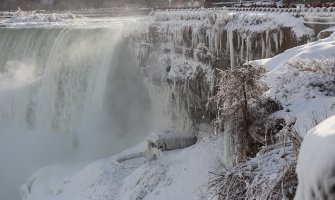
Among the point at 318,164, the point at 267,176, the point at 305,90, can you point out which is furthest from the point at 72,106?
the point at 318,164

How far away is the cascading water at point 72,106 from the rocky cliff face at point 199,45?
1401 millimetres

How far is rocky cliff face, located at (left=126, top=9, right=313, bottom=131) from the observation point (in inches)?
572

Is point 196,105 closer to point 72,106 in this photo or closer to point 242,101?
point 72,106

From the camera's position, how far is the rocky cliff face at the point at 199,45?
47.7 ft

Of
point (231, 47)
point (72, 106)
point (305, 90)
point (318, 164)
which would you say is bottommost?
point (72, 106)

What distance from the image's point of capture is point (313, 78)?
7.97 m

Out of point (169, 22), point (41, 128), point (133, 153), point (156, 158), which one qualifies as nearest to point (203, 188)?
point (156, 158)

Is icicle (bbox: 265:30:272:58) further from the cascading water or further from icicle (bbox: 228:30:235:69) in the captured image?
the cascading water

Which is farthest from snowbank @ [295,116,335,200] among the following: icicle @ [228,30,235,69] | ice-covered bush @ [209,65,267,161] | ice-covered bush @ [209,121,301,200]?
icicle @ [228,30,235,69]

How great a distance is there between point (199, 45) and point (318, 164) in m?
15.8

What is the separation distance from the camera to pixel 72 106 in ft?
77.1

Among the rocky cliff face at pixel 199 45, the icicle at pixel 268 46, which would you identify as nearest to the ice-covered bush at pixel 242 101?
the rocky cliff face at pixel 199 45

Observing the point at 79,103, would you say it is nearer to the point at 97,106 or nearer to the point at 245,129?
the point at 97,106

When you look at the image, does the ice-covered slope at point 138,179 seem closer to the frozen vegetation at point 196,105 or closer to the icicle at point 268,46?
the frozen vegetation at point 196,105
